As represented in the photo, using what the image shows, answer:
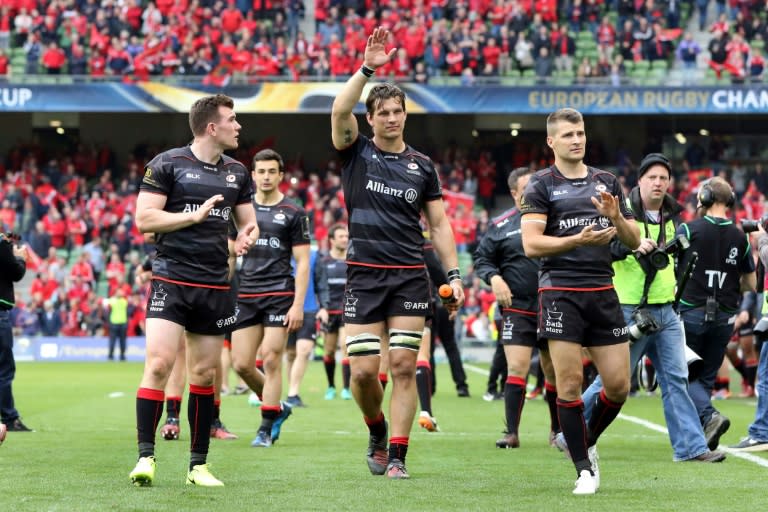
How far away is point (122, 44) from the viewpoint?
37.6 m

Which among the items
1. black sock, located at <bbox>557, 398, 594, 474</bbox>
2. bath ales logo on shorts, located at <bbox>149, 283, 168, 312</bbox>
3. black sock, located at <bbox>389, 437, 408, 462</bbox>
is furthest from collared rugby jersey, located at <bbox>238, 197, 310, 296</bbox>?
black sock, located at <bbox>557, 398, 594, 474</bbox>

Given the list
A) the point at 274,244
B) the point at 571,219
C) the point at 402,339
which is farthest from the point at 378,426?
the point at 274,244

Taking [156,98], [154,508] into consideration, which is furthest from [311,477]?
[156,98]

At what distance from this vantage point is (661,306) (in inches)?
386

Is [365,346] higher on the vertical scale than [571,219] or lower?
lower

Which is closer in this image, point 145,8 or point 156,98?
point 156,98

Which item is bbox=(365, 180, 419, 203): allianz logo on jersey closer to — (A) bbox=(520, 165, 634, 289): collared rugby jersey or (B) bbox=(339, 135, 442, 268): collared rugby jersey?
(B) bbox=(339, 135, 442, 268): collared rugby jersey

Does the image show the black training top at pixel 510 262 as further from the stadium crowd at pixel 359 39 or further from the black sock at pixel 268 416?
the stadium crowd at pixel 359 39

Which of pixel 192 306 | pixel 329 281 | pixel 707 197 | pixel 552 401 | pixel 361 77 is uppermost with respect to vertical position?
pixel 361 77

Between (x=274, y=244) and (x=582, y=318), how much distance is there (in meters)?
4.03

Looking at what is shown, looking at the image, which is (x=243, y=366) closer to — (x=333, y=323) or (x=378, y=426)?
(x=378, y=426)

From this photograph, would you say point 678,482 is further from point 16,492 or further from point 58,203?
Result: point 58,203

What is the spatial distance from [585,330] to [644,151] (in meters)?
33.3

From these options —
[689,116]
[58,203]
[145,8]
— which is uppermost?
[145,8]
